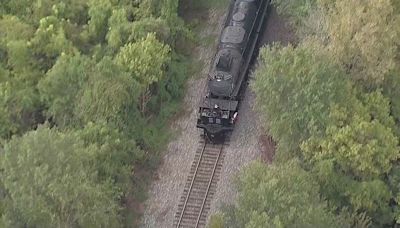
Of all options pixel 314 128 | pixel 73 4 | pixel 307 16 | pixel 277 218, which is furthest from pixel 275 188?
pixel 73 4

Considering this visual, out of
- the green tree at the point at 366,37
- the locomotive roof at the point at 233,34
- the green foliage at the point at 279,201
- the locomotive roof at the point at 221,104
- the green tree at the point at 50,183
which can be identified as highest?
the green tree at the point at 366,37

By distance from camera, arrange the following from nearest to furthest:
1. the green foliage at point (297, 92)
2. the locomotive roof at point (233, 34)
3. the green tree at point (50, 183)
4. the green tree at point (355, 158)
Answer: the green tree at point (50, 183)
the green tree at point (355, 158)
the green foliage at point (297, 92)
the locomotive roof at point (233, 34)

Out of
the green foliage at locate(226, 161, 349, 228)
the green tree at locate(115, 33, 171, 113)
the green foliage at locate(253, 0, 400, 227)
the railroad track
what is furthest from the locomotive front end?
the green foliage at locate(226, 161, 349, 228)

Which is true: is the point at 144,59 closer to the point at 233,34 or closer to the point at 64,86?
the point at 64,86

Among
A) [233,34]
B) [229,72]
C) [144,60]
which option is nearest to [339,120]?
[229,72]

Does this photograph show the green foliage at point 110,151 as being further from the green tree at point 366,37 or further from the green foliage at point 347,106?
the green tree at point 366,37

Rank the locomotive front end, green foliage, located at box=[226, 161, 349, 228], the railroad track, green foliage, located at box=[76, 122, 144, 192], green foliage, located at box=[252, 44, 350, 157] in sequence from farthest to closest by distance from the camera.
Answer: the locomotive front end → the railroad track → green foliage, located at box=[76, 122, 144, 192] → green foliage, located at box=[252, 44, 350, 157] → green foliage, located at box=[226, 161, 349, 228]

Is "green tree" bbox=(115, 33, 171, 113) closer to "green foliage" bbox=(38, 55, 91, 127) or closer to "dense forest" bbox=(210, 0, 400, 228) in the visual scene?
"green foliage" bbox=(38, 55, 91, 127)

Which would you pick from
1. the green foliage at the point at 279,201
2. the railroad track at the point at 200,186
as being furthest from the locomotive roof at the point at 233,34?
the green foliage at the point at 279,201
